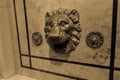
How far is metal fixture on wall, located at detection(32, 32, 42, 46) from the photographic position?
119 centimetres

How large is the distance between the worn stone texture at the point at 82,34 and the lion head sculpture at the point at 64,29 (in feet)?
0.13

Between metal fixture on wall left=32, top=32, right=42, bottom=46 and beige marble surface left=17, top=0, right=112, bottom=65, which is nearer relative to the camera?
beige marble surface left=17, top=0, right=112, bottom=65

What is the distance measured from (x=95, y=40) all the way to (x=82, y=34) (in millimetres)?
113

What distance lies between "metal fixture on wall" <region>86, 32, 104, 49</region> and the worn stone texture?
2 cm

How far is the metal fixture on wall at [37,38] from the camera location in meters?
1.19

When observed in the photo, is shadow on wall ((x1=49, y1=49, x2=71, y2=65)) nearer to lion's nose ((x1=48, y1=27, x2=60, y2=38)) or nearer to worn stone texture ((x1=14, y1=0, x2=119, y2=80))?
worn stone texture ((x1=14, y1=0, x2=119, y2=80))

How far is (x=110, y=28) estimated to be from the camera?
0.85m

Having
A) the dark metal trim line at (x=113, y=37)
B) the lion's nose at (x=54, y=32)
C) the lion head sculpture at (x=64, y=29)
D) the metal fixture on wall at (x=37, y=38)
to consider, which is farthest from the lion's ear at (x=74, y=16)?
the metal fixture on wall at (x=37, y=38)

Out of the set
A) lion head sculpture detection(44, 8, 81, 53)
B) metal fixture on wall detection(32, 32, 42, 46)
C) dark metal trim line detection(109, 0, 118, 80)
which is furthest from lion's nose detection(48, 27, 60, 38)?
dark metal trim line detection(109, 0, 118, 80)

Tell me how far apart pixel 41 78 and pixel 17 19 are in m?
0.70

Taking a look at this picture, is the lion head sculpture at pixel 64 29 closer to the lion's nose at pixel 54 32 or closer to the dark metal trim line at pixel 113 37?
the lion's nose at pixel 54 32

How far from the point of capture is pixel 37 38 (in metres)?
1.21

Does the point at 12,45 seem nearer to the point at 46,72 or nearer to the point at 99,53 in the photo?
the point at 46,72

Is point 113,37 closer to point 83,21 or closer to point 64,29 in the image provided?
point 83,21
